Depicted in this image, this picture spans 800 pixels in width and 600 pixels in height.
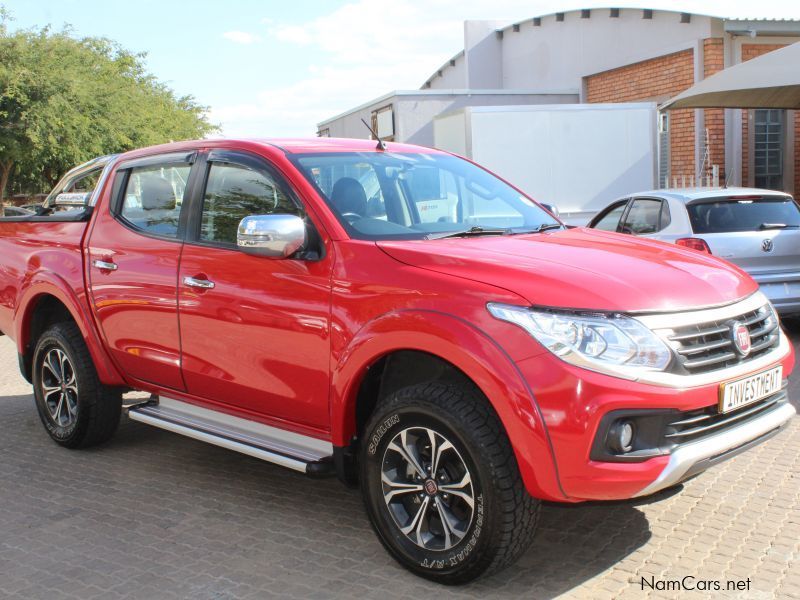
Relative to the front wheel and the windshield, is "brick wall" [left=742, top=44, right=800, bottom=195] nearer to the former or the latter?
the windshield

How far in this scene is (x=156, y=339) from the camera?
4.96 m

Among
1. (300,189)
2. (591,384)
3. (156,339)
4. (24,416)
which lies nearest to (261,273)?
(300,189)

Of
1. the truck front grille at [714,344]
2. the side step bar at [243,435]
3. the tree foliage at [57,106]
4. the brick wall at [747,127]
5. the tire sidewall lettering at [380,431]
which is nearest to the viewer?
the truck front grille at [714,344]

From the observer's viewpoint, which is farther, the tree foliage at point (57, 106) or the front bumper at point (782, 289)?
the tree foliage at point (57, 106)

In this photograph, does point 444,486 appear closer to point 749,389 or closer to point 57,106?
point 749,389

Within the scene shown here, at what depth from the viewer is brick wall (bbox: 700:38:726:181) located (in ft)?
54.8

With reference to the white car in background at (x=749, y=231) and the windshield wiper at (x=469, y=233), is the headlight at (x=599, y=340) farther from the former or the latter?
the white car in background at (x=749, y=231)

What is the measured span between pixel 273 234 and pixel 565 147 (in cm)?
1168

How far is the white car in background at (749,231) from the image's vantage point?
839cm

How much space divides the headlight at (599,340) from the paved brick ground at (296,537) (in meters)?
0.56

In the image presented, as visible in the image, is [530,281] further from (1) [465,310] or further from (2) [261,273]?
(2) [261,273]

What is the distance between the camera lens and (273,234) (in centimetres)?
393

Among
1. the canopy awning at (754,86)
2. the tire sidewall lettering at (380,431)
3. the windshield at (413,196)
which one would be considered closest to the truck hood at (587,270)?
the windshield at (413,196)

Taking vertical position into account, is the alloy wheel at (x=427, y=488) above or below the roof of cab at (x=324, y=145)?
below
